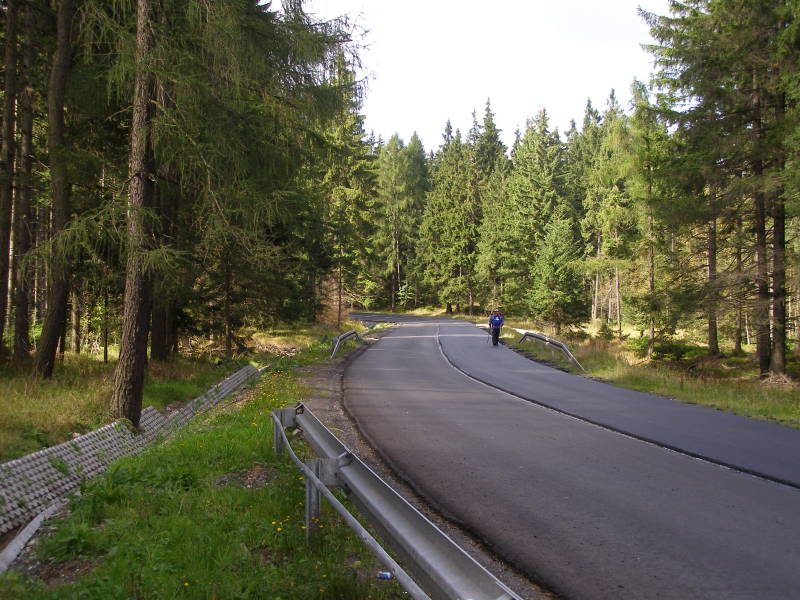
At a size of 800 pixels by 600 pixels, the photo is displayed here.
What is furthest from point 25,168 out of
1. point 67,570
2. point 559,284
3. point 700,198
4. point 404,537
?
point 559,284

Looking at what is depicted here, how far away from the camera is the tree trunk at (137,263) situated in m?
9.64

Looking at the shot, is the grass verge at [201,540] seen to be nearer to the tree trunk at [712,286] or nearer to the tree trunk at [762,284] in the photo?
the tree trunk at [712,286]

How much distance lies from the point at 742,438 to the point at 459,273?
181 feet

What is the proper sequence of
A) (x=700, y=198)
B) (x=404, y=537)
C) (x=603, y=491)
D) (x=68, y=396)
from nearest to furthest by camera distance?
(x=404, y=537)
(x=603, y=491)
(x=68, y=396)
(x=700, y=198)

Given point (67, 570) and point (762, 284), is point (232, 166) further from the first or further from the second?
point (762, 284)

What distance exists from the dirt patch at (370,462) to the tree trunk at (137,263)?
3.29m

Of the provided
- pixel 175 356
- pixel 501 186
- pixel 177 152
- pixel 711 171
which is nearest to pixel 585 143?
pixel 501 186

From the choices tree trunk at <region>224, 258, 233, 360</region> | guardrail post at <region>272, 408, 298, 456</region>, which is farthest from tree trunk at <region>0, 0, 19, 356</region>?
guardrail post at <region>272, 408, 298, 456</region>

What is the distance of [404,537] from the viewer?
10.5 feet

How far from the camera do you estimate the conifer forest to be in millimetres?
9875

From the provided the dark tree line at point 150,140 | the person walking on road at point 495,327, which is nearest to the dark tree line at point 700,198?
the person walking on road at point 495,327

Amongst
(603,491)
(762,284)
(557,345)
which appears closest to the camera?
(603,491)

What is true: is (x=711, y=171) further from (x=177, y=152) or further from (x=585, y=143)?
(x=585, y=143)

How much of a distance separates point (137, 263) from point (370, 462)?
17.8ft
